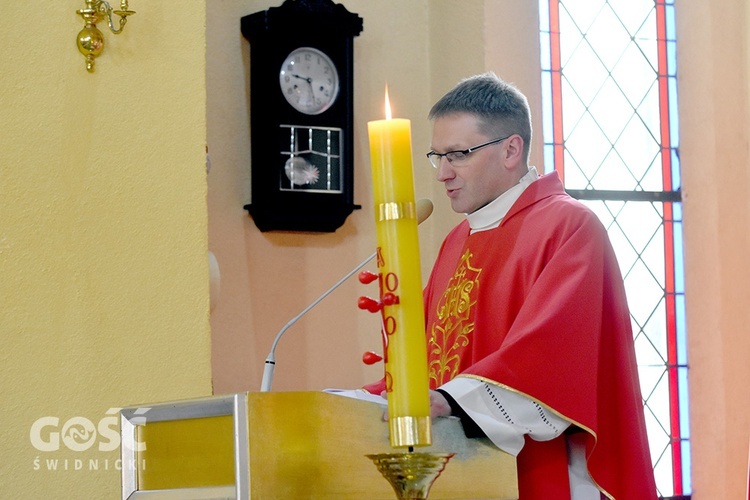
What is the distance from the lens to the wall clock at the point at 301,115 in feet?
15.8

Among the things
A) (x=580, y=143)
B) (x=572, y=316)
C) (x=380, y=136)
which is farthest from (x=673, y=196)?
(x=380, y=136)

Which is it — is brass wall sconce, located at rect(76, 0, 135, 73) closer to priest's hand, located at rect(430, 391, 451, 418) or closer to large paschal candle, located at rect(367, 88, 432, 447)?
priest's hand, located at rect(430, 391, 451, 418)

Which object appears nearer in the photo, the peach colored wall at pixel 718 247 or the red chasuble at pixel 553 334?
the red chasuble at pixel 553 334

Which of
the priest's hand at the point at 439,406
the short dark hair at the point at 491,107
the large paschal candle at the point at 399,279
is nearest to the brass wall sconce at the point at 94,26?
the short dark hair at the point at 491,107

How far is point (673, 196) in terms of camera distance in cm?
562

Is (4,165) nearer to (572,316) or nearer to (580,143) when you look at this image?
(572,316)

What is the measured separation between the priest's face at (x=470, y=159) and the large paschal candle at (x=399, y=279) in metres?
1.40

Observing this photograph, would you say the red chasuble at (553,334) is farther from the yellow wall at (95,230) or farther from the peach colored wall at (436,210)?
the peach colored wall at (436,210)

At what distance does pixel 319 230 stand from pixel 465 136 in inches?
80.4

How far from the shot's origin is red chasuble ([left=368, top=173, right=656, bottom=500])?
238 cm

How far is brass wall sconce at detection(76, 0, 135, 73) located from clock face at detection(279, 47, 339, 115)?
1556mm

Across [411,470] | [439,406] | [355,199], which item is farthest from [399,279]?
[355,199]

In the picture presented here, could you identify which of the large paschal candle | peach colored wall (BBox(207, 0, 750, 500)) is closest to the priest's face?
the large paschal candle

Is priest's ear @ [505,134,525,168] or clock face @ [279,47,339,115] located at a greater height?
clock face @ [279,47,339,115]
